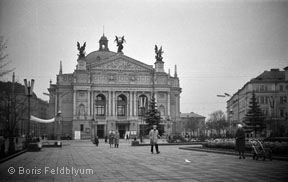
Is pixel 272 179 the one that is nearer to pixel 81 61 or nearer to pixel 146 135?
pixel 146 135

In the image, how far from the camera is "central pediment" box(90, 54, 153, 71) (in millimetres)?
95312

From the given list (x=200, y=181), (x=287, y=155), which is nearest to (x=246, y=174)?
(x=200, y=181)

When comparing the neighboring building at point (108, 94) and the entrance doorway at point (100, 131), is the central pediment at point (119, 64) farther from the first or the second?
the entrance doorway at point (100, 131)

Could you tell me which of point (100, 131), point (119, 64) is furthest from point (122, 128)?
point (119, 64)

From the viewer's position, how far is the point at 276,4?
45.1ft

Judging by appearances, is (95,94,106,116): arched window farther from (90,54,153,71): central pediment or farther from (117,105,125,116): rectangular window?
(90,54,153,71): central pediment

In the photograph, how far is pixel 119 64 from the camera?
95938 mm

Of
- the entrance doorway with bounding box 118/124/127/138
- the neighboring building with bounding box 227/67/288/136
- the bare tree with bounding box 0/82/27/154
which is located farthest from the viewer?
the entrance doorway with bounding box 118/124/127/138

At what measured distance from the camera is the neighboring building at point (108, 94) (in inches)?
3666

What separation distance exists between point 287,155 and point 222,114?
106261 mm

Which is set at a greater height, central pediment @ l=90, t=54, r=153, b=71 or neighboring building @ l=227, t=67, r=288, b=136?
central pediment @ l=90, t=54, r=153, b=71

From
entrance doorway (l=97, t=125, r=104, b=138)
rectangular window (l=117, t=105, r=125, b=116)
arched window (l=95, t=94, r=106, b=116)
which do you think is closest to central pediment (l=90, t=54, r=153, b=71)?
arched window (l=95, t=94, r=106, b=116)

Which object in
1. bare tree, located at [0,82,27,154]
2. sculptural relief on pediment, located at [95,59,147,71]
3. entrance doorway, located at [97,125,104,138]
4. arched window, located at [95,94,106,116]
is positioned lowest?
entrance doorway, located at [97,125,104,138]

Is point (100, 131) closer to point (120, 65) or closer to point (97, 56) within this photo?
point (120, 65)
